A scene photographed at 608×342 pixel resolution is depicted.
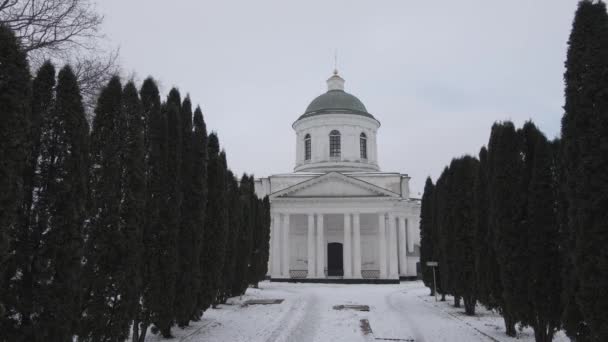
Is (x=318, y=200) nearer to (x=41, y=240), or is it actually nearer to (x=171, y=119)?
(x=171, y=119)

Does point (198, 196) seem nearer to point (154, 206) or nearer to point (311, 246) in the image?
point (154, 206)

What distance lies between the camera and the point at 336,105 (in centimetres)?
4069

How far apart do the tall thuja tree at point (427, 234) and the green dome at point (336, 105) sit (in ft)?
48.6

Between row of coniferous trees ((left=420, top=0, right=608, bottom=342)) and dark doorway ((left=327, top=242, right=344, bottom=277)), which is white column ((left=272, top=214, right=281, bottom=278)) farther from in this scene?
row of coniferous trees ((left=420, top=0, right=608, bottom=342))

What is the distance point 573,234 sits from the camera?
7.45 metres

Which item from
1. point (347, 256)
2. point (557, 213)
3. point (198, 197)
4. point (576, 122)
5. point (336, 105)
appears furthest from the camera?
point (336, 105)

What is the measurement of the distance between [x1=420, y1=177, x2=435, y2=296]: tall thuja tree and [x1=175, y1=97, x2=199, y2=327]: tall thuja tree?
592 inches

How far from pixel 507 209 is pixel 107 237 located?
27.9 feet

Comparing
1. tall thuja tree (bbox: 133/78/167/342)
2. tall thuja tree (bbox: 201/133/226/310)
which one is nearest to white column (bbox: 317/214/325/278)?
tall thuja tree (bbox: 201/133/226/310)

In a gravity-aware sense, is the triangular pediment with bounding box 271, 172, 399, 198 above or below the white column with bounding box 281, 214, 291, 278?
above

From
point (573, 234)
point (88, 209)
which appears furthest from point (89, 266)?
point (573, 234)

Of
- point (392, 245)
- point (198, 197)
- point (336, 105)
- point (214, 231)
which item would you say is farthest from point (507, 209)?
point (336, 105)

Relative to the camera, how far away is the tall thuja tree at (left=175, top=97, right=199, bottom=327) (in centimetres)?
1166

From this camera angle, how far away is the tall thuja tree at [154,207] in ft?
33.5
